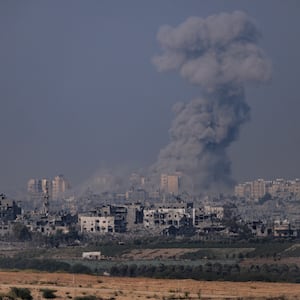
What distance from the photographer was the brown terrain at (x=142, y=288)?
93.7ft

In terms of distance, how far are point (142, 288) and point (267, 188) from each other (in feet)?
461

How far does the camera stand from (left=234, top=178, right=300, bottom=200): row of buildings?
162 meters

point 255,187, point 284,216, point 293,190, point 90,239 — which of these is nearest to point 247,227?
point 90,239

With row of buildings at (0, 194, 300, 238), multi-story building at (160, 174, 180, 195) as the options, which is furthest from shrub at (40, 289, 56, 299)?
multi-story building at (160, 174, 180, 195)

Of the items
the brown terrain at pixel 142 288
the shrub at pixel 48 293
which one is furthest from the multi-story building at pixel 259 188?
the shrub at pixel 48 293

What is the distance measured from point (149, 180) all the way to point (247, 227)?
8211 cm

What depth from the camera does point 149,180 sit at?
170000 millimetres

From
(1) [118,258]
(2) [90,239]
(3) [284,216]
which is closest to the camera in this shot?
(1) [118,258]

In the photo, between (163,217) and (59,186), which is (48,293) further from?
(59,186)

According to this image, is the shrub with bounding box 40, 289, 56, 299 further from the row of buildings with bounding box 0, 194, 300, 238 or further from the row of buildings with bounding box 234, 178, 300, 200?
the row of buildings with bounding box 234, 178, 300, 200

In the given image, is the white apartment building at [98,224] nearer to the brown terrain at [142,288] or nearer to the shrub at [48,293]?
the brown terrain at [142,288]

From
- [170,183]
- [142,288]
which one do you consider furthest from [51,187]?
[142,288]

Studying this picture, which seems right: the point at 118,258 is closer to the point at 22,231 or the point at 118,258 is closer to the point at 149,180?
the point at 22,231

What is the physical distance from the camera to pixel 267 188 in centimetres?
17100
